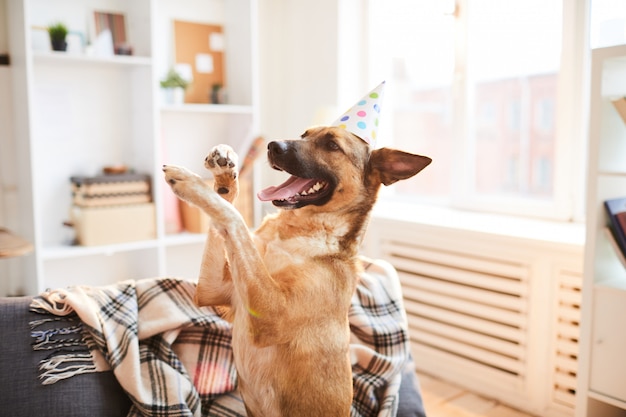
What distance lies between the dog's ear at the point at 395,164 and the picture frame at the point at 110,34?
2.02 m

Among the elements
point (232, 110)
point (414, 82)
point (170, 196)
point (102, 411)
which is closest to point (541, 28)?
point (414, 82)

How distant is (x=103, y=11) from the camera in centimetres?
292

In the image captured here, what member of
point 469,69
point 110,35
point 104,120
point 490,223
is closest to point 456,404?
point 490,223

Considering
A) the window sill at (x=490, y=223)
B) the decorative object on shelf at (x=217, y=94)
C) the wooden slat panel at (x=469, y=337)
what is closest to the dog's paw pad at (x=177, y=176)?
the window sill at (x=490, y=223)

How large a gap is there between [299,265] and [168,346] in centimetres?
52

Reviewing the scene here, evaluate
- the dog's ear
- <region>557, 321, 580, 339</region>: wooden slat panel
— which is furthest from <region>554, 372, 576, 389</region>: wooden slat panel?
the dog's ear

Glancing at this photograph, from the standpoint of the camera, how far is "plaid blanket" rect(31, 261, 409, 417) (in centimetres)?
134

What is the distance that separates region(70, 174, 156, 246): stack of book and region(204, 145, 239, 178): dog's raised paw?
5.74ft

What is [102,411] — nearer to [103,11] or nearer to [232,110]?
[232,110]

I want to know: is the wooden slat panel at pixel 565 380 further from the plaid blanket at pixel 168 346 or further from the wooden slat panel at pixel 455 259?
the plaid blanket at pixel 168 346

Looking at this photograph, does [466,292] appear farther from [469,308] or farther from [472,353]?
[472,353]

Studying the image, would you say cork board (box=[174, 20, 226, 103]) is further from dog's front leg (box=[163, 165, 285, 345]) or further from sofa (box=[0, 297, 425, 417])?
dog's front leg (box=[163, 165, 285, 345])

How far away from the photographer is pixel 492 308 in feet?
8.32

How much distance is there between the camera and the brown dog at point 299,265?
1.06 metres
